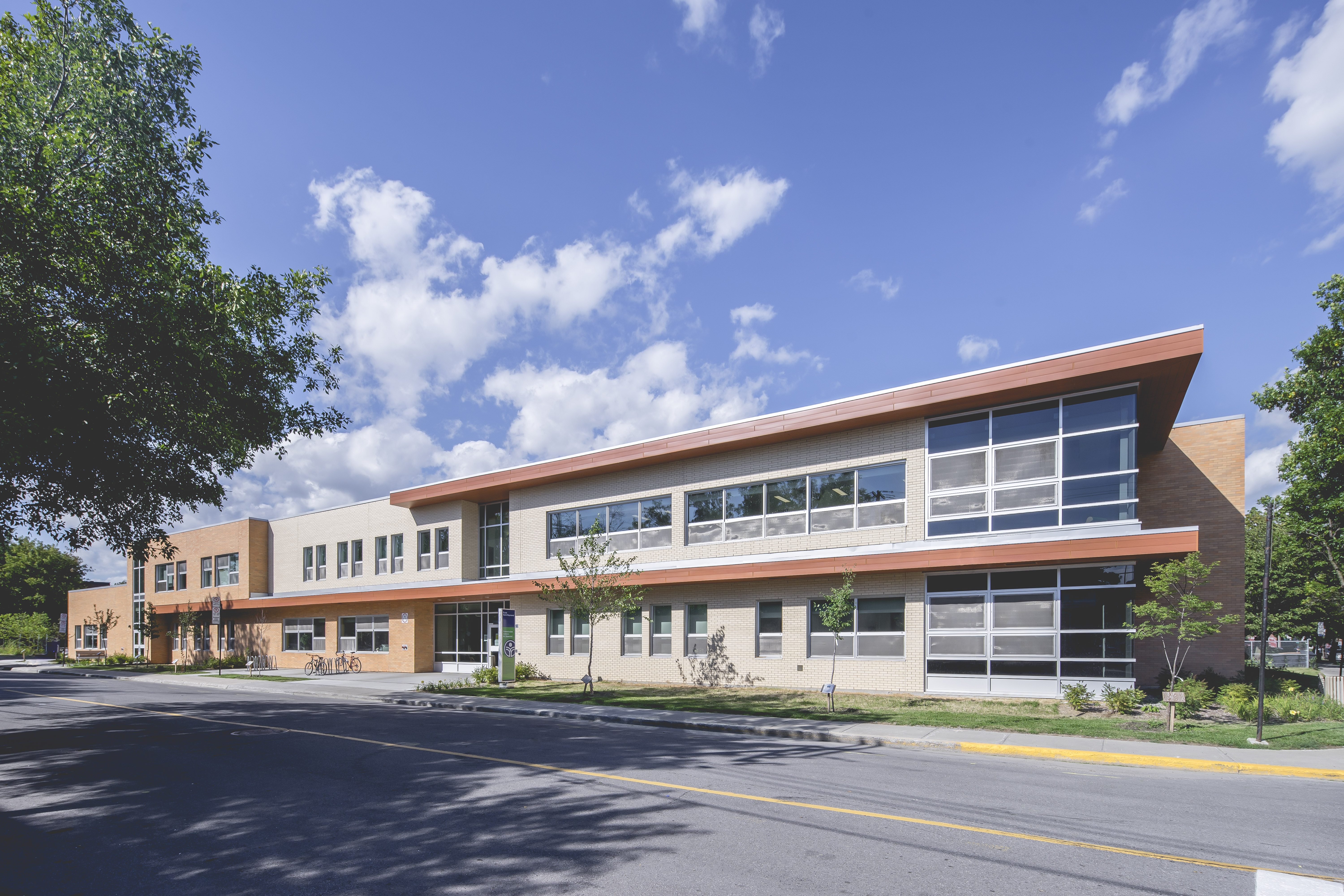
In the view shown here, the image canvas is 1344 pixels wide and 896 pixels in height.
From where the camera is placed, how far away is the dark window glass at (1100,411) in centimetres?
1761

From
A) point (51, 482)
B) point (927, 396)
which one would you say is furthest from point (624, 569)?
point (51, 482)

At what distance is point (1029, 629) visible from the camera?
60.1 feet

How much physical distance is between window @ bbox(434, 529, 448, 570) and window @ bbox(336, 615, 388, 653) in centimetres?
460

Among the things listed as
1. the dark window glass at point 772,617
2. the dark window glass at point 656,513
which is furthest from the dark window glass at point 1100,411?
the dark window glass at point 656,513

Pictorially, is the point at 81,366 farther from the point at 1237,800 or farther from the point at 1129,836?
the point at 1237,800

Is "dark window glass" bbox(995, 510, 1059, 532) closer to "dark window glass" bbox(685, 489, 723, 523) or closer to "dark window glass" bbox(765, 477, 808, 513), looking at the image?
"dark window glass" bbox(765, 477, 808, 513)

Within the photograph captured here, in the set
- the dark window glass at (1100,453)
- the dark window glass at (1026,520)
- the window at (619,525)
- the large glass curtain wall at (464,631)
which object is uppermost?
the dark window glass at (1100,453)

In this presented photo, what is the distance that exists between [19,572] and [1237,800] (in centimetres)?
9055

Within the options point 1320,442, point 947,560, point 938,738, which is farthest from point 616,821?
point 1320,442

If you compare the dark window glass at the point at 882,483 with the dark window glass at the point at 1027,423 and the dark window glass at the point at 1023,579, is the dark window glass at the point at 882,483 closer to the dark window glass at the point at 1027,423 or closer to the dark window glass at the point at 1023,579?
the dark window glass at the point at 1027,423

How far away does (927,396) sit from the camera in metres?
19.4

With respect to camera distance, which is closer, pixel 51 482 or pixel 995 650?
pixel 51 482

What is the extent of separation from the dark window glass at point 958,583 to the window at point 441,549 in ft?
71.6

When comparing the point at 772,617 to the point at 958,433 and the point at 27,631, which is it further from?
the point at 27,631
